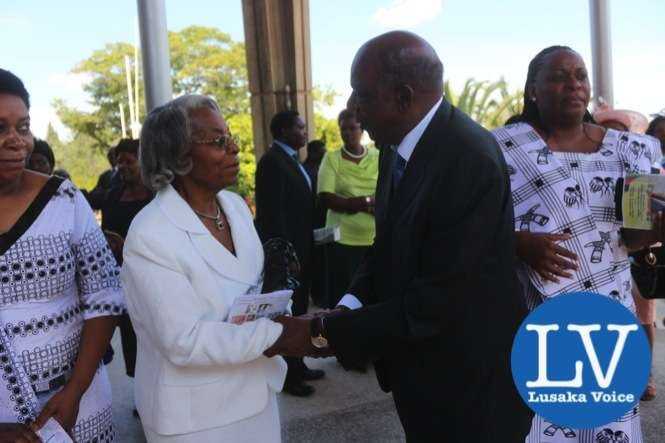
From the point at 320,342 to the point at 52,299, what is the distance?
793 millimetres

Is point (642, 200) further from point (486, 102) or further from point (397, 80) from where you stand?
point (486, 102)

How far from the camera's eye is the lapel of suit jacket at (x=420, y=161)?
170 centimetres

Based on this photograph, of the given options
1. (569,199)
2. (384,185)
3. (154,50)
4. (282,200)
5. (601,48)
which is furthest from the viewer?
(601,48)

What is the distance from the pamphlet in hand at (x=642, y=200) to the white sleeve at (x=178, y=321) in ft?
4.62

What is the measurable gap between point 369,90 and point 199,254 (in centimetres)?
67

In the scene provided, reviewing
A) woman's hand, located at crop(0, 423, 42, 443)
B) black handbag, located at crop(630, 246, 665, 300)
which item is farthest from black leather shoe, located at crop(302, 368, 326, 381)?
woman's hand, located at crop(0, 423, 42, 443)

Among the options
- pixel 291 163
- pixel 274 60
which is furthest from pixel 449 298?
pixel 274 60

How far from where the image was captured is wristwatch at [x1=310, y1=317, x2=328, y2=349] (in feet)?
6.03

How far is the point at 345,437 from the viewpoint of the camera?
3707 mm

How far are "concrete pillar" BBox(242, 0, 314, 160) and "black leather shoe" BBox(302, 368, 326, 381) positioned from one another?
4776 mm

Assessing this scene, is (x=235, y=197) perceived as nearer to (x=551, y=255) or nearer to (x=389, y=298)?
(x=389, y=298)

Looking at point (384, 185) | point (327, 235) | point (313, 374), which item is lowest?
point (313, 374)

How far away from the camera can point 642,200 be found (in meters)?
2.26

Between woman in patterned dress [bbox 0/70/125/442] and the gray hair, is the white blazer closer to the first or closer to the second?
the gray hair
